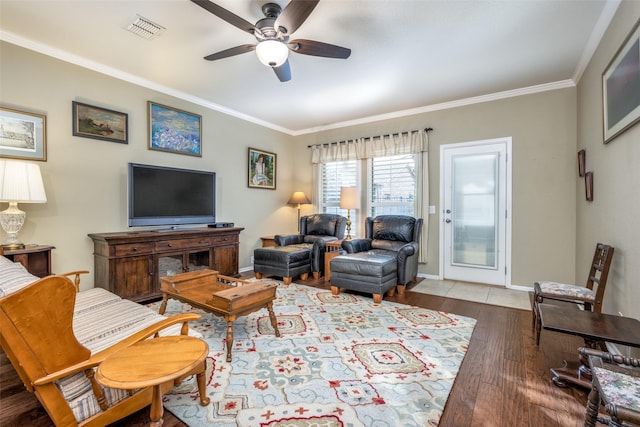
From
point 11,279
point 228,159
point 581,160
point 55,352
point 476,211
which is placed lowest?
point 55,352

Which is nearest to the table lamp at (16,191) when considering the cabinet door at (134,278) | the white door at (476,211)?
the cabinet door at (134,278)

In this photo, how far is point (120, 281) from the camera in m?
3.03

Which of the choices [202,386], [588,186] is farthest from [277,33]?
[588,186]

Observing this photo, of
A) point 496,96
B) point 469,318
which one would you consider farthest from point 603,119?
point 469,318

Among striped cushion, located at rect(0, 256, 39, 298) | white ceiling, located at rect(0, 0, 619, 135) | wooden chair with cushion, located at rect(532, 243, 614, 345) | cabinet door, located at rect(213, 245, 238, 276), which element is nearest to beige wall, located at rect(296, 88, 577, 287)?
white ceiling, located at rect(0, 0, 619, 135)

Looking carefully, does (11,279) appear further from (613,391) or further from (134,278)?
(613,391)

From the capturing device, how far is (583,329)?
1.54 metres

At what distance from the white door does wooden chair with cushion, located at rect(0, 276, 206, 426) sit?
13.8 feet

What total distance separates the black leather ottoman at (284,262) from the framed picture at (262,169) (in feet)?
4.62

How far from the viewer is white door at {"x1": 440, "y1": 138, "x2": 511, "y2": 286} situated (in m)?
4.01

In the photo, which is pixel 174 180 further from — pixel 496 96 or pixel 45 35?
pixel 496 96

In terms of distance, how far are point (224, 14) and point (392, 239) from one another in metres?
3.39

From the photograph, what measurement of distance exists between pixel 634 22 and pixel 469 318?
2579 mm

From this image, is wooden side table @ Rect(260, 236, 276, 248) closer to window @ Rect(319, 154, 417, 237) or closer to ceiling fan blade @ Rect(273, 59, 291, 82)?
window @ Rect(319, 154, 417, 237)
